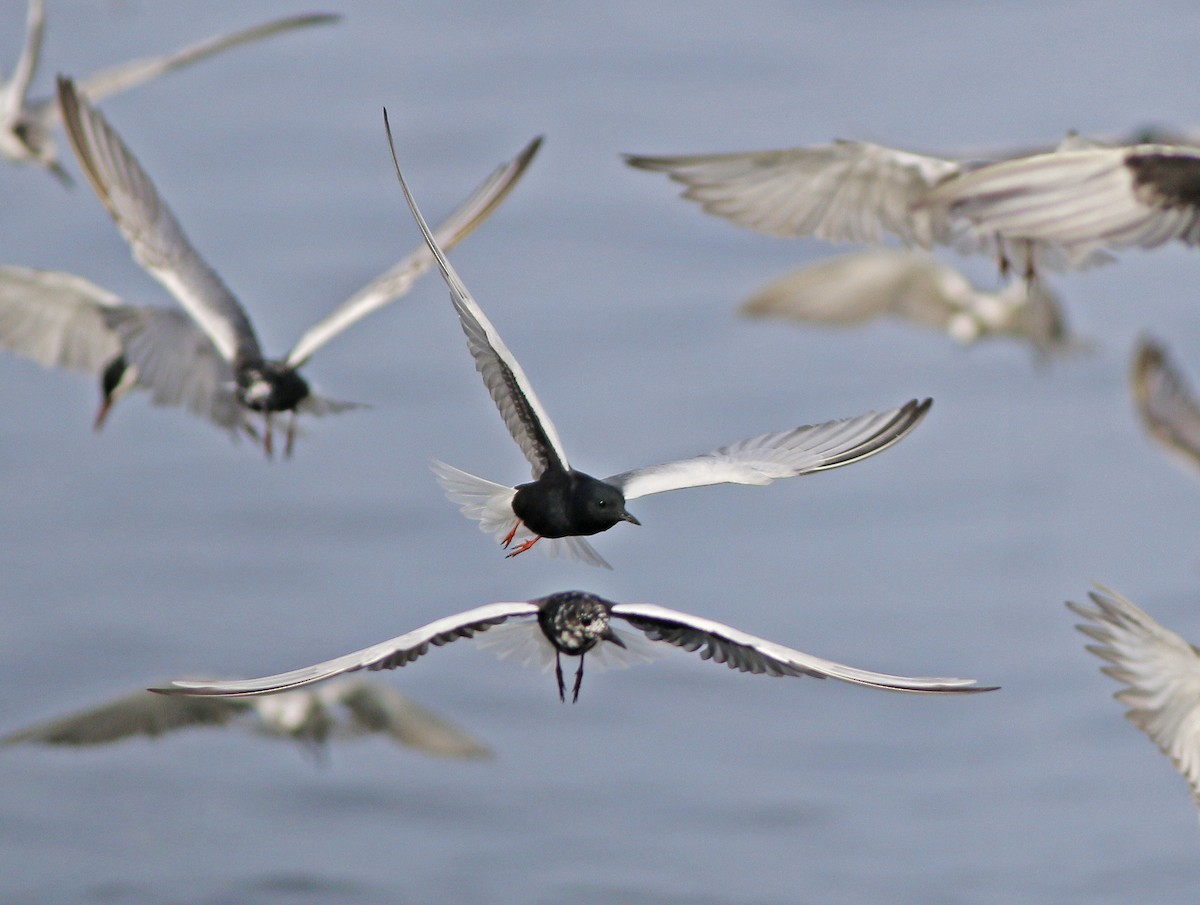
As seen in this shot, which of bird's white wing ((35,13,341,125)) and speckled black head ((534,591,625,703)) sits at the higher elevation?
bird's white wing ((35,13,341,125))

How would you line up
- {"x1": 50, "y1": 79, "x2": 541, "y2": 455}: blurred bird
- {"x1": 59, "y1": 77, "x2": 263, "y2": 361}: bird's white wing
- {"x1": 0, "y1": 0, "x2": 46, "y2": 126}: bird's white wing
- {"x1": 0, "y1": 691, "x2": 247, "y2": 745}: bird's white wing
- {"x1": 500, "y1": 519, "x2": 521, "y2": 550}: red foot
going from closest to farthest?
{"x1": 500, "y1": 519, "x2": 521, "y2": 550}: red foot
{"x1": 50, "y1": 79, "x2": 541, "y2": 455}: blurred bird
{"x1": 59, "y1": 77, "x2": 263, "y2": 361}: bird's white wing
{"x1": 0, "y1": 691, "x2": 247, "y2": 745}: bird's white wing
{"x1": 0, "y1": 0, "x2": 46, "y2": 126}: bird's white wing

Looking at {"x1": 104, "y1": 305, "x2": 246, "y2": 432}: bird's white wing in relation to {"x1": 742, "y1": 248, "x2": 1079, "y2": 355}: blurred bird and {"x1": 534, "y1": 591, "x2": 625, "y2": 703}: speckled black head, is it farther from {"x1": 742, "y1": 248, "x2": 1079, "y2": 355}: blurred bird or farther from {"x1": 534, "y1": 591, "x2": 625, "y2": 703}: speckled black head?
{"x1": 742, "y1": 248, "x2": 1079, "y2": 355}: blurred bird

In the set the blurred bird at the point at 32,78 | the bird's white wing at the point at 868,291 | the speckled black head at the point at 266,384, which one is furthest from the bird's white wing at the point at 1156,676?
the bird's white wing at the point at 868,291

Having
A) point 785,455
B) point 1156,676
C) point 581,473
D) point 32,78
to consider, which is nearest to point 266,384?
point 581,473

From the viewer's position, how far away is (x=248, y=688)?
4.76m

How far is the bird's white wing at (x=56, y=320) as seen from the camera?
810 cm

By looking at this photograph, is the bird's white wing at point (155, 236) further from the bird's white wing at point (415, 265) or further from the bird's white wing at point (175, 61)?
the bird's white wing at point (175, 61)

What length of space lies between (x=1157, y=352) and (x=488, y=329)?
12.5 ft

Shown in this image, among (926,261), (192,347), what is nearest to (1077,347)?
(926,261)

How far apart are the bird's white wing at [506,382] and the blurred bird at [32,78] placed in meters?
3.68

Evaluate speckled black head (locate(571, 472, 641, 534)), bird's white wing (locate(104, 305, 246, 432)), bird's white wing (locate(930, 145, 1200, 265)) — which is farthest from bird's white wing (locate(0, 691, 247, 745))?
bird's white wing (locate(930, 145, 1200, 265))

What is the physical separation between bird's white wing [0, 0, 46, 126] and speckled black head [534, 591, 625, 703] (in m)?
4.91

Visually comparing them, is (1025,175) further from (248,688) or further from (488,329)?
(248,688)

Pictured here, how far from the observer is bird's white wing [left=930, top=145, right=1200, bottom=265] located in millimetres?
4910
